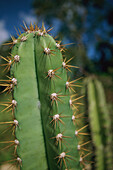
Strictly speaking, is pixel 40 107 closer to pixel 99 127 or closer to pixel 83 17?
pixel 99 127

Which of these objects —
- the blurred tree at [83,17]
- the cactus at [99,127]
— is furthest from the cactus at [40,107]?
the blurred tree at [83,17]

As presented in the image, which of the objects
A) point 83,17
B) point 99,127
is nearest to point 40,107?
point 99,127

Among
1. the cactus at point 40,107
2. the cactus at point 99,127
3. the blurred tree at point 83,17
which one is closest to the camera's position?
the cactus at point 40,107

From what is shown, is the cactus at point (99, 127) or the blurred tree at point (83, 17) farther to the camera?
the blurred tree at point (83, 17)

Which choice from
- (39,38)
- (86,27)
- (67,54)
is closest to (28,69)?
(39,38)

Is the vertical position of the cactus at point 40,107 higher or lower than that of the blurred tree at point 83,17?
lower

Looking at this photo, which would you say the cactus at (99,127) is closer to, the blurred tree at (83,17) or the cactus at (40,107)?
the cactus at (40,107)

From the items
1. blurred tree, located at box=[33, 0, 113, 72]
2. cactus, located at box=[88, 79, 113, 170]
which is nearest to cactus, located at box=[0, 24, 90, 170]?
cactus, located at box=[88, 79, 113, 170]
